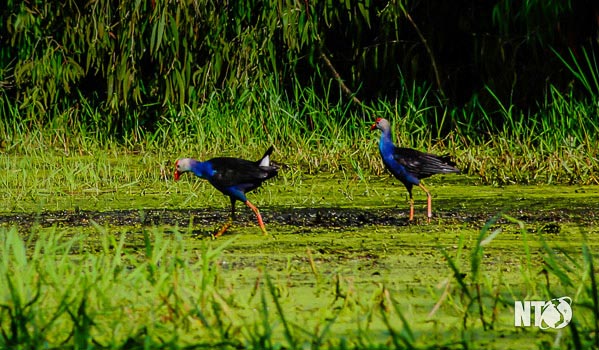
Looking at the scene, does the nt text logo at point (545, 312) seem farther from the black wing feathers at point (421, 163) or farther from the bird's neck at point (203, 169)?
the black wing feathers at point (421, 163)

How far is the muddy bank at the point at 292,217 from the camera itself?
5273 mm

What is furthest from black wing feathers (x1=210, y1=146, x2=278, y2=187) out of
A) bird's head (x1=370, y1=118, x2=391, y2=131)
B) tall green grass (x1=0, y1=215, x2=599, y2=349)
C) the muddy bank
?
tall green grass (x1=0, y1=215, x2=599, y2=349)

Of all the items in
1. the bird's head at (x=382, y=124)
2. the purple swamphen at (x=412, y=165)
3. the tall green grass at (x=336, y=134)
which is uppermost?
the bird's head at (x=382, y=124)

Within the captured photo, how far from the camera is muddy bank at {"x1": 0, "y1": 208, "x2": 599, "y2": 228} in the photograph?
5273mm

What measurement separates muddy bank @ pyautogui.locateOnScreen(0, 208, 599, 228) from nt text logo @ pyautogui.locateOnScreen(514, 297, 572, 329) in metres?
2.06

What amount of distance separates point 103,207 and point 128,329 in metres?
2.97

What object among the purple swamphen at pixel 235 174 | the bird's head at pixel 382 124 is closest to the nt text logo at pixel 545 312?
the purple swamphen at pixel 235 174

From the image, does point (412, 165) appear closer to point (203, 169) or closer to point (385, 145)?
point (385, 145)

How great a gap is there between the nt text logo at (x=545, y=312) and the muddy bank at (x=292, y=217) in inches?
81.2

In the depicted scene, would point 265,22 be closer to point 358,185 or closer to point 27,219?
point 358,185

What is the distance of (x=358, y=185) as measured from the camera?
6730mm

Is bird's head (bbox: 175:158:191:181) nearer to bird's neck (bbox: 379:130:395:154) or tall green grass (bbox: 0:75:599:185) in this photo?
bird's neck (bbox: 379:130:395:154)

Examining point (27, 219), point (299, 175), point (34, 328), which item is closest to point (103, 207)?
point (27, 219)

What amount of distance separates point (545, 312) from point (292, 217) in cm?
254
